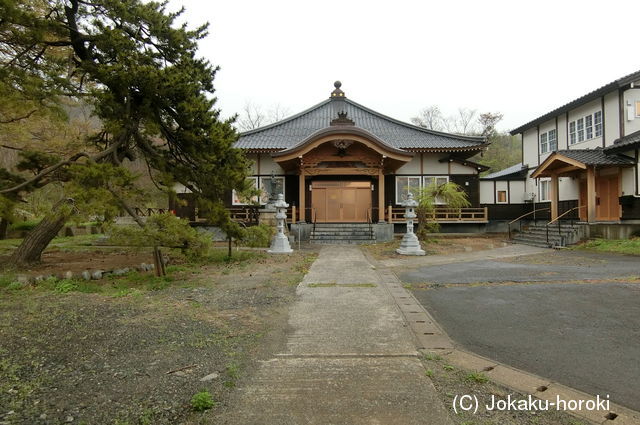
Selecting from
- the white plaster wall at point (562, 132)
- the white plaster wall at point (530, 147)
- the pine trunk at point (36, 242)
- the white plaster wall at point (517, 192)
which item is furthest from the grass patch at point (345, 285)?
the white plaster wall at point (530, 147)

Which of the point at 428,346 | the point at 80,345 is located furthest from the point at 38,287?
the point at 428,346

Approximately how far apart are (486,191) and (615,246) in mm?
9447

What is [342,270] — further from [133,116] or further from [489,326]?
[133,116]

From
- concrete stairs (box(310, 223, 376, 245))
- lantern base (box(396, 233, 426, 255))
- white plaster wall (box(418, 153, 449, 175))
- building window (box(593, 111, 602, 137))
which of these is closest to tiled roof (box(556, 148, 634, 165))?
building window (box(593, 111, 602, 137))

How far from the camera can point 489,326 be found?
4391 millimetres

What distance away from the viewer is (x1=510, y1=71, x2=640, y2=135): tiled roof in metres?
14.5

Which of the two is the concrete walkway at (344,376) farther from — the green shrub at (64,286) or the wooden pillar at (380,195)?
the wooden pillar at (380,195)

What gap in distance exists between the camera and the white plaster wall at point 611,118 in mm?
15312

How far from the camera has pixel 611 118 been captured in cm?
1564

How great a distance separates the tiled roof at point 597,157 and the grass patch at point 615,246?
11.1ft

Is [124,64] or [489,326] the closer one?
[489,326]

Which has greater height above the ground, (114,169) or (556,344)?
(114,169)

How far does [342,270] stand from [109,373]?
6094 mm

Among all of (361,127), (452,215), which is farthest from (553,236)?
(361,127)
